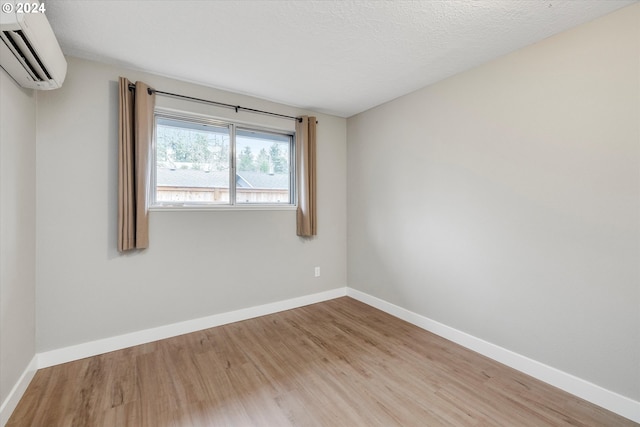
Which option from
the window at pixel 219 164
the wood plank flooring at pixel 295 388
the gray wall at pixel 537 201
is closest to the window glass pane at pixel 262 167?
the window at pixel 219 164

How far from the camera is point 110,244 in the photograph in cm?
230

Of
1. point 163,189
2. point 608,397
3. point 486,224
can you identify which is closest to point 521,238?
point 486,224

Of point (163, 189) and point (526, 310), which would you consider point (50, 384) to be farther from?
A: point (526, 310)

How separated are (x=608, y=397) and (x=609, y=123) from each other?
169cm

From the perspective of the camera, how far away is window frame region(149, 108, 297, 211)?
100 inches

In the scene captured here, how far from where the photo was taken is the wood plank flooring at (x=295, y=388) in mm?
1579

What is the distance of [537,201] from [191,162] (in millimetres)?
3036

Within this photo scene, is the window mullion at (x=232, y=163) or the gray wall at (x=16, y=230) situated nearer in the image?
the gray wall at (x=16, y=230)

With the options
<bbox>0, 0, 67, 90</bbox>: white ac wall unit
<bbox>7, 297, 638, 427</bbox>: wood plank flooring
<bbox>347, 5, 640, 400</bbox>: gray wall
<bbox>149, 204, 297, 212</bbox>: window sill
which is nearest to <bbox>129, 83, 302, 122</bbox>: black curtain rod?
<bbox>0, 0, 67, 90</bbox>: white ac wall unit

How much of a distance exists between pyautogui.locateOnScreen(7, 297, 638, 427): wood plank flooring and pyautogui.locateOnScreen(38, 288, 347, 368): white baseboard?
0.20 feet

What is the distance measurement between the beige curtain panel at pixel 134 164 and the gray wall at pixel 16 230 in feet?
1.70

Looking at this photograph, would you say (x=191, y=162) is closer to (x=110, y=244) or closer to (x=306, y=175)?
(x=110, y=244)

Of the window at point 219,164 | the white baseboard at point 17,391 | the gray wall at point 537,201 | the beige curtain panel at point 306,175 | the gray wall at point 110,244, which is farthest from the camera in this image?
the beige curtain panel at point 306,175

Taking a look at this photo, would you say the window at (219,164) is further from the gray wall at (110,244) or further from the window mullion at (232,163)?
the gray wall at (110,244)
